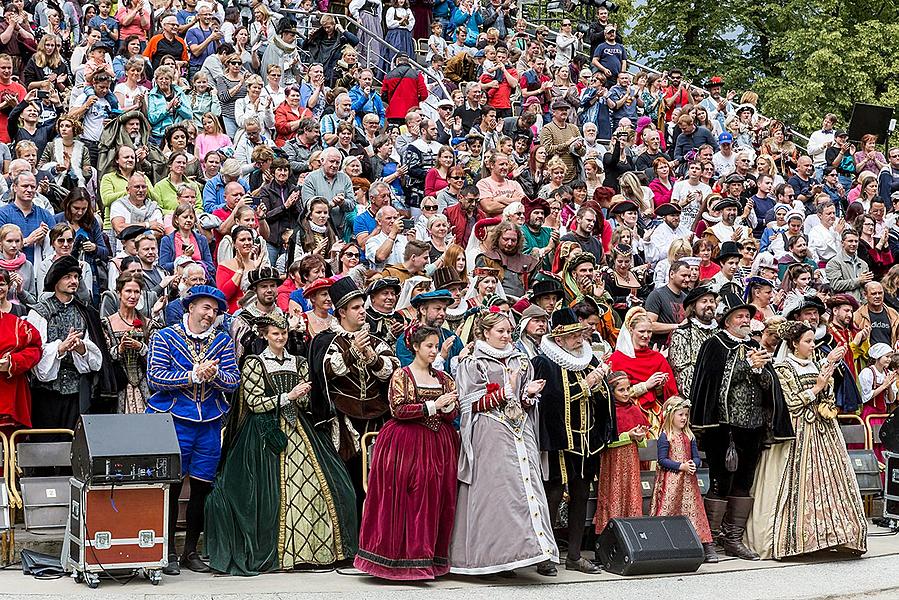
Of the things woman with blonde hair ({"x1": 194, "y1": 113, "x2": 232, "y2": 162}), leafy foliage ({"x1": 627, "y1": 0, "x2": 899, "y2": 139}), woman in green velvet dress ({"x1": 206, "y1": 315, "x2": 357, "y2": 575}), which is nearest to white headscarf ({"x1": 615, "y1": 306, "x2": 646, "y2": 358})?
woman in green velvet dress ({"x1": 206, "y1": 315, "x2": 357, "y2": 575})

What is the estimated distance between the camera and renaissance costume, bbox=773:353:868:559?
395 inches

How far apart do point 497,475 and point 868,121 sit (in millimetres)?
13401

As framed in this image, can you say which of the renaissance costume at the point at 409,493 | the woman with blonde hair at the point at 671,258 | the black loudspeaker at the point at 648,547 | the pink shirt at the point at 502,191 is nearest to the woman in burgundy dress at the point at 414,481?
the renaissance costume at the point at 409,493

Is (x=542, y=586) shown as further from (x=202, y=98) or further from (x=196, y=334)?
(x=202, y=98)

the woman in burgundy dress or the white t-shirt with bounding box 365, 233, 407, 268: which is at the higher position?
the white t-shirt with bounding box 365, 233, 407, 268

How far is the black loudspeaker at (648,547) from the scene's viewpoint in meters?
9.33

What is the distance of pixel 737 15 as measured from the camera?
1252 inches

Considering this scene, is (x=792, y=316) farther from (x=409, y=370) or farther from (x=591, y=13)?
(x=591, y=13)

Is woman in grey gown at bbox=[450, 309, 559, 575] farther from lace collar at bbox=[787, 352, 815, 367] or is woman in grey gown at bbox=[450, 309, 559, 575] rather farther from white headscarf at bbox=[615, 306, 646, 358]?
lace collar at bbox=[787, 352, 815, 367]

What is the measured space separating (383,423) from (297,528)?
3.37 ft

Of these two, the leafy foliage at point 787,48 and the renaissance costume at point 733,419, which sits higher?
the leafy foliage at point 787,48

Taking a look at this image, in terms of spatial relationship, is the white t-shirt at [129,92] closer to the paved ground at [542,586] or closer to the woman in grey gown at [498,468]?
the woman in grey gown at [498,468]

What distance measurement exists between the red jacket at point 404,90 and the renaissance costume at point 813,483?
926cm

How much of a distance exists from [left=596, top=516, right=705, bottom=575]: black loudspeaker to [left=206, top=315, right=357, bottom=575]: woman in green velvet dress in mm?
1729
